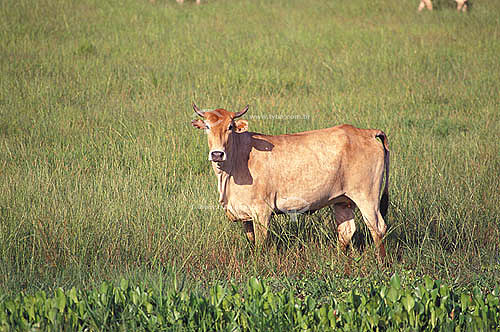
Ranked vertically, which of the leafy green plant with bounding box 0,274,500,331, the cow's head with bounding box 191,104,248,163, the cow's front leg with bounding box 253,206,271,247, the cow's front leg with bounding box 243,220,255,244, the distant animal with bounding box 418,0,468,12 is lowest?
the leafy green plant with bounding box 0,274,500,331

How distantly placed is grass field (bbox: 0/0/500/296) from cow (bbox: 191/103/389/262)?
1.20ft

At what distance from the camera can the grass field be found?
17.6ft

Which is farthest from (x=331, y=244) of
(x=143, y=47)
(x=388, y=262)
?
(x=143, y=47)

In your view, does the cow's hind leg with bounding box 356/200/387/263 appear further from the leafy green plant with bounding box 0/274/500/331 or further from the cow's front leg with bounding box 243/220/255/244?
the leafy green plant with bounding box 0/274/500/331

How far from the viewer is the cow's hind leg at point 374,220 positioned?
5.23 m

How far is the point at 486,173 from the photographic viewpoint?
692 cm

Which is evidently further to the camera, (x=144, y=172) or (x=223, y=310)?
(x=144, y=172)

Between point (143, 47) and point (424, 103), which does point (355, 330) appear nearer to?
point (424, 103)

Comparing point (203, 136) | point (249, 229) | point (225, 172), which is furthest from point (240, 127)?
point (203, 136)

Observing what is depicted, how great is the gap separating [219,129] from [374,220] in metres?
1.66

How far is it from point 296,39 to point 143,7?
4.44 meters

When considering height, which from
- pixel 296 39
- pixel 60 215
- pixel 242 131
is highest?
pixel 296 39

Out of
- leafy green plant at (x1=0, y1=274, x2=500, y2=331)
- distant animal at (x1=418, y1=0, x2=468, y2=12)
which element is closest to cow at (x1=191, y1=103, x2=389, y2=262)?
leafy green plant at (x1=0, y1=274, x2=500, y2=331)

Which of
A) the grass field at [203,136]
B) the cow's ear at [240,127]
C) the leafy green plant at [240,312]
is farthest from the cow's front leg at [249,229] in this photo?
the leafy green plant at [240,312]
